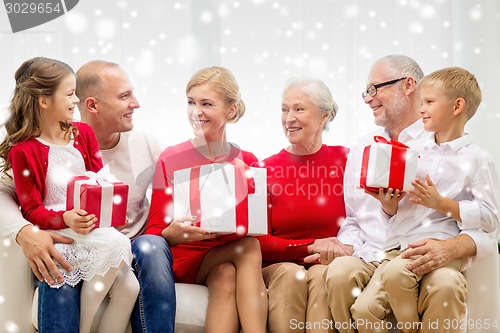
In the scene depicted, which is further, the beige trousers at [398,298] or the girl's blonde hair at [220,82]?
the girl's blonde hair at [220,82]

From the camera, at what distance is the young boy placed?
2066 millimetres

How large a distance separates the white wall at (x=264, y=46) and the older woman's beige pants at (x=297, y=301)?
3.56ft

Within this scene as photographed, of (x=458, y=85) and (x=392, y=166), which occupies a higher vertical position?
(x=458, y=85)

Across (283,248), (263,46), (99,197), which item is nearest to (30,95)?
(99,197)

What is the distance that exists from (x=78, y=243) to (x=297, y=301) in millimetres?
716

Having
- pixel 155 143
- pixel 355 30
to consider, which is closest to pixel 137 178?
pixel 155 143

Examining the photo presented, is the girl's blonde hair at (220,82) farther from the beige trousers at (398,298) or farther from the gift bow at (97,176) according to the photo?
the beige trousers at (398,298)

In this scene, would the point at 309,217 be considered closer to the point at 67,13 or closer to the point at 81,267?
the point at 81,267

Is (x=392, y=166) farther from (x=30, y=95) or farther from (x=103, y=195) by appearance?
(x=30, y=95)

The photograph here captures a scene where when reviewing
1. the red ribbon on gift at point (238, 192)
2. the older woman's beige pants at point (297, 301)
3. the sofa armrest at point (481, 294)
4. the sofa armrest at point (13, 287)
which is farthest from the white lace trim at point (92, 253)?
the sofa armrest at point (481, 294)

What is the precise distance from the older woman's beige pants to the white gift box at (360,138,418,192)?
1.22 feet

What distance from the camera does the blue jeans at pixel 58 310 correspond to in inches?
74.3

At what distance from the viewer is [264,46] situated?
3215 millimetres

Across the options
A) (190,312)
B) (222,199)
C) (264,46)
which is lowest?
(190,312)
